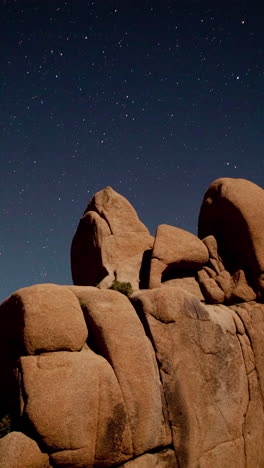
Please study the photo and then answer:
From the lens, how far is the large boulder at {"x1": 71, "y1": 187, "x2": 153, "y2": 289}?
19.1m

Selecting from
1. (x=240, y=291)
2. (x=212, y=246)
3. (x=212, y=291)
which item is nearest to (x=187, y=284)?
(x=212, y=291)

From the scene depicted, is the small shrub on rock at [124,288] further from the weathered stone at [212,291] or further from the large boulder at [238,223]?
the large boulder at [238,223]

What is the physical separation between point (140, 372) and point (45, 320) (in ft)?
11.9

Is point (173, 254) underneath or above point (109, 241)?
underneath

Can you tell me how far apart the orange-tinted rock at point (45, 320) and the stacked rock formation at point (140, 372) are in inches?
1.3

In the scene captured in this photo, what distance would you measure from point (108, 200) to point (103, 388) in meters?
13.3

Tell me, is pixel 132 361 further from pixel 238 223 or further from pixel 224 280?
pixel 238 223

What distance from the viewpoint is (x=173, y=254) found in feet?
57.7

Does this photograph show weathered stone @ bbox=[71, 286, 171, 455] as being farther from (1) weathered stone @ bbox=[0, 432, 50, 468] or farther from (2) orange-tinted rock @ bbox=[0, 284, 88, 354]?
(1) weathered stone @ bbox=[0, 432, 50, 468]

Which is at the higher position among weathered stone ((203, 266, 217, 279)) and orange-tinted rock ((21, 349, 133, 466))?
weathered stone ((203, 266, 217, 279))

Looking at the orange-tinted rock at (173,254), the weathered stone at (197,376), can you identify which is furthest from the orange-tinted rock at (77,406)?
the orange-tinted rock at (173,254)

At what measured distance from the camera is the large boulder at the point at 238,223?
57.0 feet

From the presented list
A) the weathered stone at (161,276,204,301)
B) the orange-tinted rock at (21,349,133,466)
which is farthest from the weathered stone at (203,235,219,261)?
the orange-tinted rock at (21,349,133,466)

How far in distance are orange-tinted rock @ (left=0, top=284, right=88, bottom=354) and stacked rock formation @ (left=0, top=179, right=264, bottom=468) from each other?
3cm
